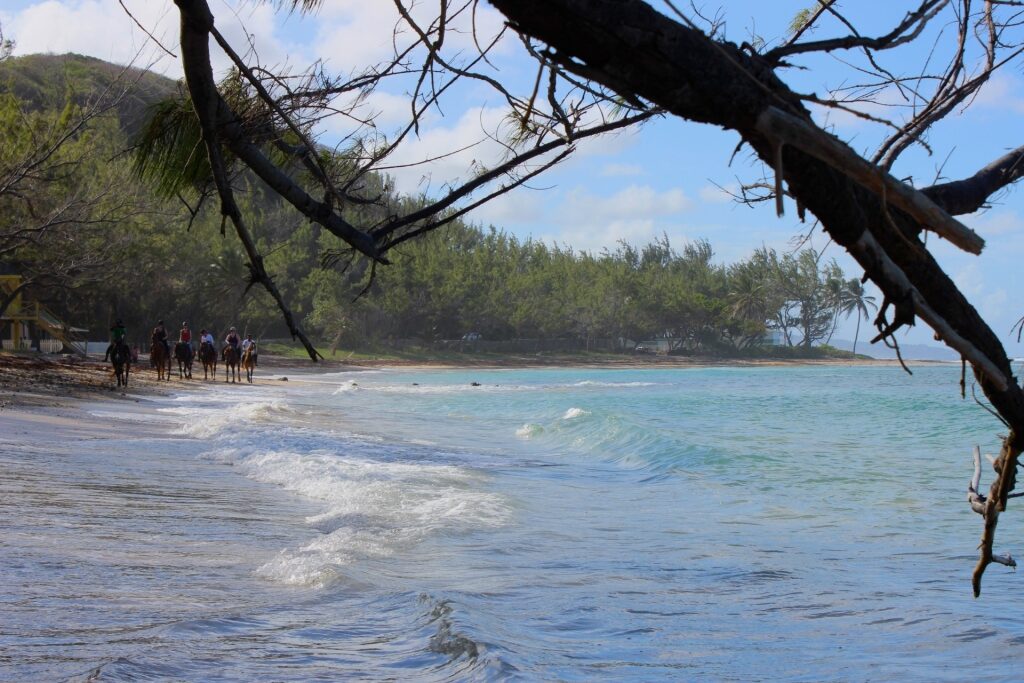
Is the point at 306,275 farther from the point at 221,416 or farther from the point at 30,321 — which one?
the point at 221,416

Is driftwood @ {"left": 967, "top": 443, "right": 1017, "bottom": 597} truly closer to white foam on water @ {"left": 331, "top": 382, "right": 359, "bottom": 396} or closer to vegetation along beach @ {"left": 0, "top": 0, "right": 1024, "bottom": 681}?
vegetation along beach @ {"left": 0, "top": 0, "right": 1024, "bottom": 681}

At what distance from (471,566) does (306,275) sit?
188 feet

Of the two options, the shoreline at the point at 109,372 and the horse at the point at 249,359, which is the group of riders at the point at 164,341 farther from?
the shoreline at the point at 109,372

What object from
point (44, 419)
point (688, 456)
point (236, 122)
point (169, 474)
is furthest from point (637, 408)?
point (236, 122)

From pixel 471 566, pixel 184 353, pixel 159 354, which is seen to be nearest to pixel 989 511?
pixel 471 566

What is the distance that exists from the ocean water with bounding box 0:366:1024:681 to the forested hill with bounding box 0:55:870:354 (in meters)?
2.03

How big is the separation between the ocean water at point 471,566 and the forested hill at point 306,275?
203 cm

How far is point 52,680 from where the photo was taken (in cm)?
341

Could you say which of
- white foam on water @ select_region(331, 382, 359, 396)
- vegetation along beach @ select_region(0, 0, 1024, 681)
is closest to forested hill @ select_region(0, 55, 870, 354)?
vegetation along beach @ select_region(0, 0, 1024, 681)

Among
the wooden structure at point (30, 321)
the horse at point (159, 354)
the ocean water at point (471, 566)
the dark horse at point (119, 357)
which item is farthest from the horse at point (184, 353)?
the ocean water at point (471, 566)

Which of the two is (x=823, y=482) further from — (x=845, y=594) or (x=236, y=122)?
(x=236, y=122)

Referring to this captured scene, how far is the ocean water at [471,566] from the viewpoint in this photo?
169 inches

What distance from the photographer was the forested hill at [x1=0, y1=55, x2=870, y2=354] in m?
18.8

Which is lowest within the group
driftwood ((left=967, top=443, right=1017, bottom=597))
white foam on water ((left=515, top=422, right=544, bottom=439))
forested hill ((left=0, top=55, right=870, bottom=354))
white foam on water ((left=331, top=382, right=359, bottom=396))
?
white foam on water ((left=515, top=422, right=544, bottom=439))
